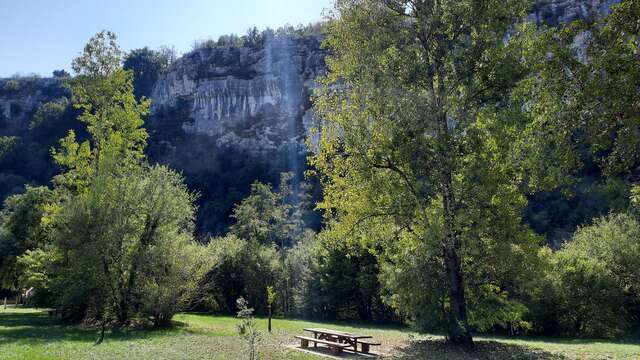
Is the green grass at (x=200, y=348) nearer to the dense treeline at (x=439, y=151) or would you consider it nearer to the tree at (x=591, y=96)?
the dense treeline at (x=439, y=151)

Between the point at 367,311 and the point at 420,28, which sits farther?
the point at 367,311

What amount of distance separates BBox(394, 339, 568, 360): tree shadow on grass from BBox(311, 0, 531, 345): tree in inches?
25.3

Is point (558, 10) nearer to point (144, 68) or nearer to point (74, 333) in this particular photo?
point (74, 333)

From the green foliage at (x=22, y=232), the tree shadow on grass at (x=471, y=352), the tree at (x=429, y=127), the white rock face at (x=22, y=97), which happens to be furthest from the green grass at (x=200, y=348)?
the white rock face at (x=22, y=97)

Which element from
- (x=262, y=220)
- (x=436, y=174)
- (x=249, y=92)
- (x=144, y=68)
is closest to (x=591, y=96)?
(x=436, y=174)

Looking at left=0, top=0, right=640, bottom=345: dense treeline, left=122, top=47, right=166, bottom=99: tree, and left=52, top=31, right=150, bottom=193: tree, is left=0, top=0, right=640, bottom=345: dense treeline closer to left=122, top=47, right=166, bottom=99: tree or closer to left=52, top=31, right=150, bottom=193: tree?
left=52, top=31, right=150, bottom=193: tree

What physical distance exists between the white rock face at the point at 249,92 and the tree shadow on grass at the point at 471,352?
84.5 m

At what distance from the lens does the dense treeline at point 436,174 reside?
1058cm

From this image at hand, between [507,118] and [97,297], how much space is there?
20.2 m

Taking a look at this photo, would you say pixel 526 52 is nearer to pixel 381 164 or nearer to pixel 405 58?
pixel 405 58

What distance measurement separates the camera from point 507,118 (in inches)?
529

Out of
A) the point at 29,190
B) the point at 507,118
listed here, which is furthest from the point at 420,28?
the point at 29,190

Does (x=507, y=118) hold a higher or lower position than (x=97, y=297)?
higher

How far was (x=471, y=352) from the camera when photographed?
45.3ft
